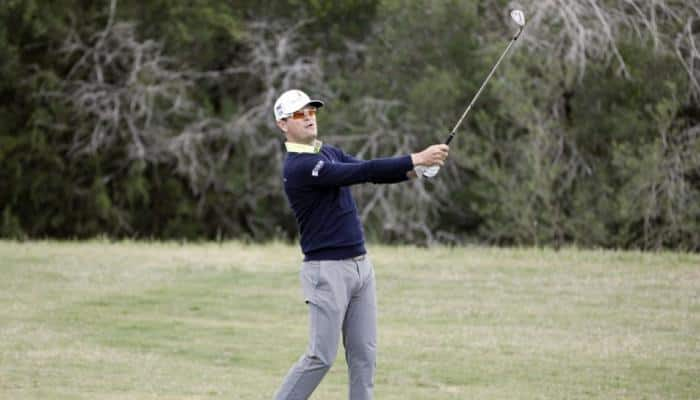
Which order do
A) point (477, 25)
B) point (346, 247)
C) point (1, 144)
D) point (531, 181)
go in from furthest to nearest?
point (1, 144) < point (477, 25) < point (531, 181) < point (346, 247)

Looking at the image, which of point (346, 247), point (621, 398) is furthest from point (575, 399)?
point (346, 247)

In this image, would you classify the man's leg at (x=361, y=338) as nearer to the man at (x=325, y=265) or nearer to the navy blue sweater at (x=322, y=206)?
the man at (x=325, y=265)

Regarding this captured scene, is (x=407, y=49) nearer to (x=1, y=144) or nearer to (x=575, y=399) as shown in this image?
(x=1, y=144)

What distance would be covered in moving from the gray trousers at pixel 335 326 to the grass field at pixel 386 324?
6.17ft

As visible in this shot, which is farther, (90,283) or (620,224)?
(620,224)

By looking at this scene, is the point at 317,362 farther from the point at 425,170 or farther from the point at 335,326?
the point at 425,170

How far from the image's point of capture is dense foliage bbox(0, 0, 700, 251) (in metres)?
24.1

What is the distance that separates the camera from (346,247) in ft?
23.7

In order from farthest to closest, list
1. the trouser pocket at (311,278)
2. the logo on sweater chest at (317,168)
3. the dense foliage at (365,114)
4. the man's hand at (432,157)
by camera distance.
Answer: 1. the dense foliage at (365,114)
2. the trouser pocket at (311,278)
3. the logo on sweater chest at (317,168)
4. the man's hand at (432,157)

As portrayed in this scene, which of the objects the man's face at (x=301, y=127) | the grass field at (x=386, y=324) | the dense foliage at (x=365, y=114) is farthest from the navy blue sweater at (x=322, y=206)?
the dense foliage at (x=365, y=114)

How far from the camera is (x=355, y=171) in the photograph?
6961 mm

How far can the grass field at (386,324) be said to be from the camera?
956 centimetres

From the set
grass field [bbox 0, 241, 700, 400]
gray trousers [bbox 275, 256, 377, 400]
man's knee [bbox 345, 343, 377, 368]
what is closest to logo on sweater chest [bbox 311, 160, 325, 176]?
gray trousers [bbox 275, 256, 377, 400]

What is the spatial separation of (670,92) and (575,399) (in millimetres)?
16585
